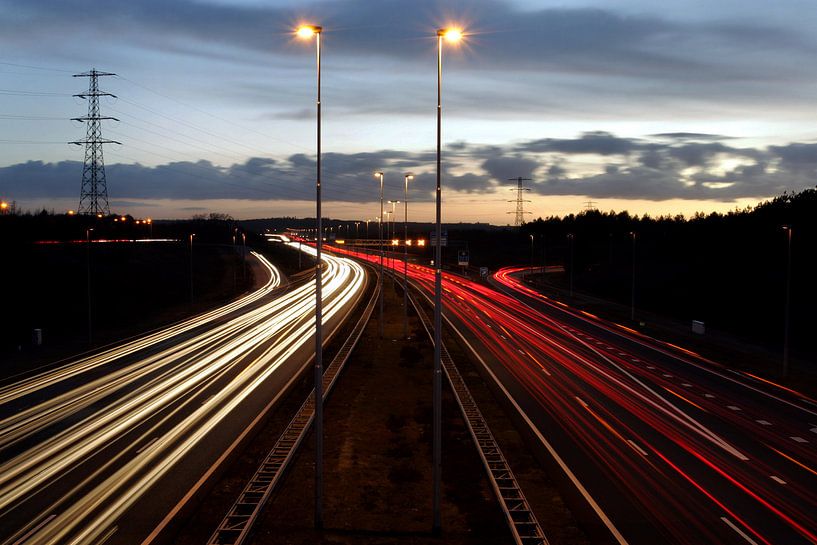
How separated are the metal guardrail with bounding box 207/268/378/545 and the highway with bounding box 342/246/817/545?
8.79 meters

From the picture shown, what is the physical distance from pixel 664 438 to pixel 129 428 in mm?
20266

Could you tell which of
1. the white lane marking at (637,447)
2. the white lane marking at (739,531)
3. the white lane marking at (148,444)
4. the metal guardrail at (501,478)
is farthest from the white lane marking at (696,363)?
the white lane marking at (148,444)

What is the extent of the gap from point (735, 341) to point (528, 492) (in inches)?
1546

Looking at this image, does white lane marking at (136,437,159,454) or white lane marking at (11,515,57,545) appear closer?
white lane marking at (11,515,57,545)

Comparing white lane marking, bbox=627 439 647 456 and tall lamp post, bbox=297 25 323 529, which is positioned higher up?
tall lamp post, bbox=297 25 323 529

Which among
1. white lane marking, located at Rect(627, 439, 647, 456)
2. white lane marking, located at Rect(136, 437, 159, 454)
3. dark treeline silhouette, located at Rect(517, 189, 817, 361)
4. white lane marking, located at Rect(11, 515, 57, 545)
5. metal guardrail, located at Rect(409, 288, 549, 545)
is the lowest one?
metal guardrail, located at Rect(409, 288, 549, 545)

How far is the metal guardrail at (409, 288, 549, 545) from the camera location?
16781 millimetres

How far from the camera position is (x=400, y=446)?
2416 centimetres

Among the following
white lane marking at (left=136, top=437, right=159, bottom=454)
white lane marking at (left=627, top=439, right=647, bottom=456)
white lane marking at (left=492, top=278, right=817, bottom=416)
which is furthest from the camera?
white lane marking at (left=492, top=278, right=817, bottom=416)

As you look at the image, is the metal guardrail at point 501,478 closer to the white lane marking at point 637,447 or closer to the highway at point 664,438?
the highway at point 664,438

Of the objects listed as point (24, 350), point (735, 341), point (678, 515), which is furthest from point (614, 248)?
point (678, 515)

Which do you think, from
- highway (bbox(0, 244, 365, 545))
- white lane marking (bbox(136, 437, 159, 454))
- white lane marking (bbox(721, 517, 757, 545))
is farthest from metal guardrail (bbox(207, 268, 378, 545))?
white lane marking (bbox(721, 517, 757, 545))

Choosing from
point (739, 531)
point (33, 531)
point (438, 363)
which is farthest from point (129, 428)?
point (739, 531)

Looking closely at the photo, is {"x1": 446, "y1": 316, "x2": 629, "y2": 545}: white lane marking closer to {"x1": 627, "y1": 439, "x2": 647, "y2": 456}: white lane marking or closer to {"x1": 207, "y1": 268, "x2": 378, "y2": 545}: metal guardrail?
{"x1": 627, "y1": 439, "x2": 647, "y2": 456}: white lane marking
